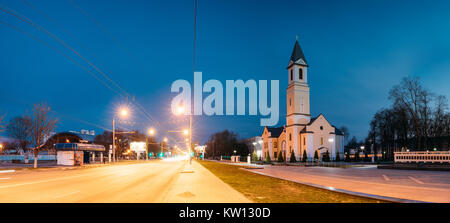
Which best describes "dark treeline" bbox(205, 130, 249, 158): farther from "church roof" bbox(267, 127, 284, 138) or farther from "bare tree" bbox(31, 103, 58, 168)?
"bare tree" bbox(31, 103, 58, 168)

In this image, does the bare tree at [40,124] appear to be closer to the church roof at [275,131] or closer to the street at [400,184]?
the street at [400,184]

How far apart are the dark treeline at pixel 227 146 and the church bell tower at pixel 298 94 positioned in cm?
3238

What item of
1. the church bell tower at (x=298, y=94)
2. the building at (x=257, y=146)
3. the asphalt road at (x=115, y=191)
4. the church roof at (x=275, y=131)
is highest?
the church bell tower at (x=298, y=94)

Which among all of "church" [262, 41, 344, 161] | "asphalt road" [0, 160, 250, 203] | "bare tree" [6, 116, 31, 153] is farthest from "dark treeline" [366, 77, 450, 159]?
"bare tree" [6, 116, 31, 153]

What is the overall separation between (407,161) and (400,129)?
38.4 metres

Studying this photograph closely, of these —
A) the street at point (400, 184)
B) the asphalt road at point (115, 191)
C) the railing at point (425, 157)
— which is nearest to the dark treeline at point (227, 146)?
the railing at point (425, 157)

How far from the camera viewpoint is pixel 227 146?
10250cm

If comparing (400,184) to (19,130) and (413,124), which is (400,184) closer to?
(413,124)

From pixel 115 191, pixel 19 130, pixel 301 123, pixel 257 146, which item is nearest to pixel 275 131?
pixel 301 123

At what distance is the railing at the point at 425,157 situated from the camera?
2227cm

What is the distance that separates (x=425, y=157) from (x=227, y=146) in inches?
3196

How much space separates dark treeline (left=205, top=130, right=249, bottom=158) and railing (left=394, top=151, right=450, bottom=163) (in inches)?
2764
